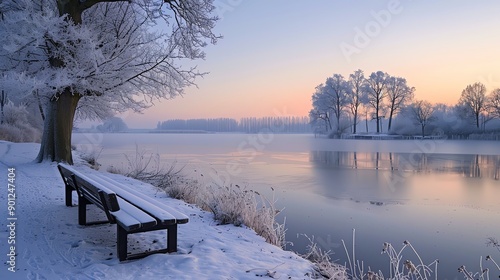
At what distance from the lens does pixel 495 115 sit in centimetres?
5441

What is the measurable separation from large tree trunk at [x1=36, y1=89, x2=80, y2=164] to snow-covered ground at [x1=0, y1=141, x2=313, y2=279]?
5633mm

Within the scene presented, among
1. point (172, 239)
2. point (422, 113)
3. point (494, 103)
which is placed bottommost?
point (172, 239)

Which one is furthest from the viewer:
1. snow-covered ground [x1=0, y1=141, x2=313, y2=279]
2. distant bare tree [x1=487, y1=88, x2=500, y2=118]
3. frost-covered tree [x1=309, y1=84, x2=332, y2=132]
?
frost-covered tree [x1=309, y1=84, x2=332, y2=132]

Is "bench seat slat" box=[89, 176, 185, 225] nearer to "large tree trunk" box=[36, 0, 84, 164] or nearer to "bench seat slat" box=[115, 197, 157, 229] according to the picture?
"bench seat slat" box=[115, 197, 157, 229]

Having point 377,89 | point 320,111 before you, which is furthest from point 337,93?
point 377,89

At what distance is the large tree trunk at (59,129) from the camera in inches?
456

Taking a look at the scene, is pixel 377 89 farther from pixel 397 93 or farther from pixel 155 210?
pixel 155 210

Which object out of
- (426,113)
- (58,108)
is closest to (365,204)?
(58,108)

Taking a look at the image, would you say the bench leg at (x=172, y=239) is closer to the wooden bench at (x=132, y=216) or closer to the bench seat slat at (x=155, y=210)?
the wooden bench at (x=132, y=216)

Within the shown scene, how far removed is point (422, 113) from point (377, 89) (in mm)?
7409

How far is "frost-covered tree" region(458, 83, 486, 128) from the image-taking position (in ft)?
182

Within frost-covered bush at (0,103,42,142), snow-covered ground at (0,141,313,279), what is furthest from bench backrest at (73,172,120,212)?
frost-covered bush at (0,103,42,142)

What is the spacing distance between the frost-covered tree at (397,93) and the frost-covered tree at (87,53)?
159ft

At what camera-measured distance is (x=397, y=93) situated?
182 feet
